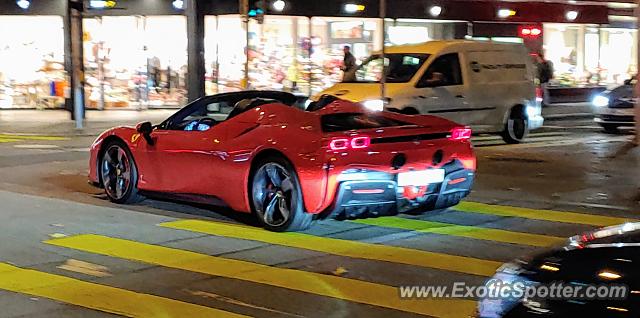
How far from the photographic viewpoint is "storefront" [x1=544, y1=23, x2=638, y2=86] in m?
31.9

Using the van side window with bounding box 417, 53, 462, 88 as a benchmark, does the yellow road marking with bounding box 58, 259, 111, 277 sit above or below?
below

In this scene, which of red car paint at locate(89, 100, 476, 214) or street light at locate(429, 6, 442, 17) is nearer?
red car paint at locate(89, 100, 476, 214)

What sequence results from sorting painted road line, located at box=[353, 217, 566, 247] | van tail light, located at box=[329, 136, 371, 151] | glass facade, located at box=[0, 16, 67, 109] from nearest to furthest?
van tail light, located at box=[329, 136, 371, 151], painted road line, located at box=[353, 217, 566, 247], glass facade, located at box=[0, 16, 67, 109]

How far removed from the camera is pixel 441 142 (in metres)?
9.25

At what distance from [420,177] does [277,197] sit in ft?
4.63

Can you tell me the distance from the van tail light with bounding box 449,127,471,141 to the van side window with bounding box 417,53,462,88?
7675 millimetres

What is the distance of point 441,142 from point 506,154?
7615mm

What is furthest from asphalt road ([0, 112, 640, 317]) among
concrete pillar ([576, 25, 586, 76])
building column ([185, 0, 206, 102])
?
concrete pillar ([576, 25, 586, 76])

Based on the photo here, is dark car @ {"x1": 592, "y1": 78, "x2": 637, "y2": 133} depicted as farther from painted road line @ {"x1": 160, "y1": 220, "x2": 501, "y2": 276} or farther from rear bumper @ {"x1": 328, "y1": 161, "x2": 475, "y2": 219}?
painted road line @ {"x1": 160, "y1": 220, "x2": 501, "y2": 276}

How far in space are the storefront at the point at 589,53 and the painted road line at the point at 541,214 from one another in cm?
2186

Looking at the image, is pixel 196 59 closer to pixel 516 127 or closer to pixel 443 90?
pixel 443 90

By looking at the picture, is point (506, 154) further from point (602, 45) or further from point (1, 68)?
point (602, 45)

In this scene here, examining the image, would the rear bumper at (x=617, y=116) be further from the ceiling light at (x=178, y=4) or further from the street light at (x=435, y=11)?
the ceiling light at (x=178, y=4)

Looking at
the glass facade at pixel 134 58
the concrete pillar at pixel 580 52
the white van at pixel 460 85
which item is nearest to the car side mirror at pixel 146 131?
the white van at pixel 460 85
